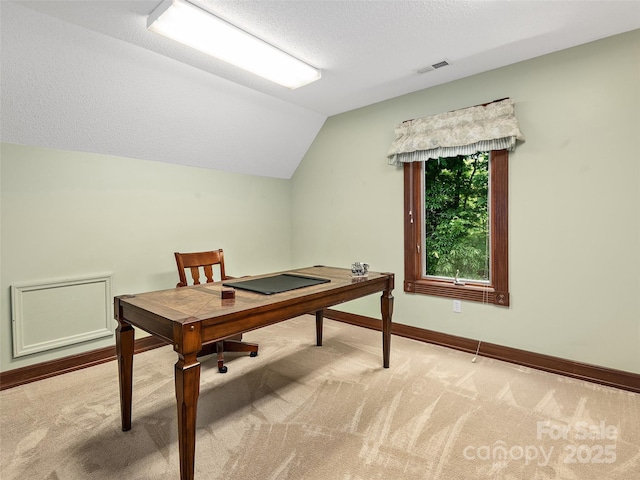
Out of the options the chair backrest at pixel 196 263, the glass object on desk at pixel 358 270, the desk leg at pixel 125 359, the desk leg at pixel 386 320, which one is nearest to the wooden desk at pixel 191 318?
the desk leg at pixel 125 359

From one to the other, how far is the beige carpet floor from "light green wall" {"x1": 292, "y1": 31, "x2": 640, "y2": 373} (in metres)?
0.36

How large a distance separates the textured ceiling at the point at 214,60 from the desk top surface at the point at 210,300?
157 cm

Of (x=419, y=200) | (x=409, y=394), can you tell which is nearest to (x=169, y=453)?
(x=409, y=394)

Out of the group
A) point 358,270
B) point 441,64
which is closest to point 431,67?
point 441,64

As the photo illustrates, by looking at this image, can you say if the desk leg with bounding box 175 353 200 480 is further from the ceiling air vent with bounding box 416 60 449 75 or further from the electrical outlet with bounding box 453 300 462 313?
the ceiling air vent with bounding box 416 60 449 75

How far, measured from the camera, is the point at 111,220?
2863 mm

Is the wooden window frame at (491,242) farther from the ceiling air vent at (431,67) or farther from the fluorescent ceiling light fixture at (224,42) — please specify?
the fluorescent ceiling light fixture at (224,42)

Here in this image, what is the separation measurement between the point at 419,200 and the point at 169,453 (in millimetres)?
2750

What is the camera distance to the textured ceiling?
195 centimetres

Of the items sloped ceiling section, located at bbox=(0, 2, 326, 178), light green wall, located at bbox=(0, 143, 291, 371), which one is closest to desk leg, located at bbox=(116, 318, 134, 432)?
light green wall, located at bbox=(0, 143, 291, 371)

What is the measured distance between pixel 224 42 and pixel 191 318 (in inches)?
69.3

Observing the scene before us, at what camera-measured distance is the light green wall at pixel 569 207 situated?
227cm

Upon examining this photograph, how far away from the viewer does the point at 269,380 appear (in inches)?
96.1

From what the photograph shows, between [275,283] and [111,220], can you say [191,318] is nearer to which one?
[275,283]
